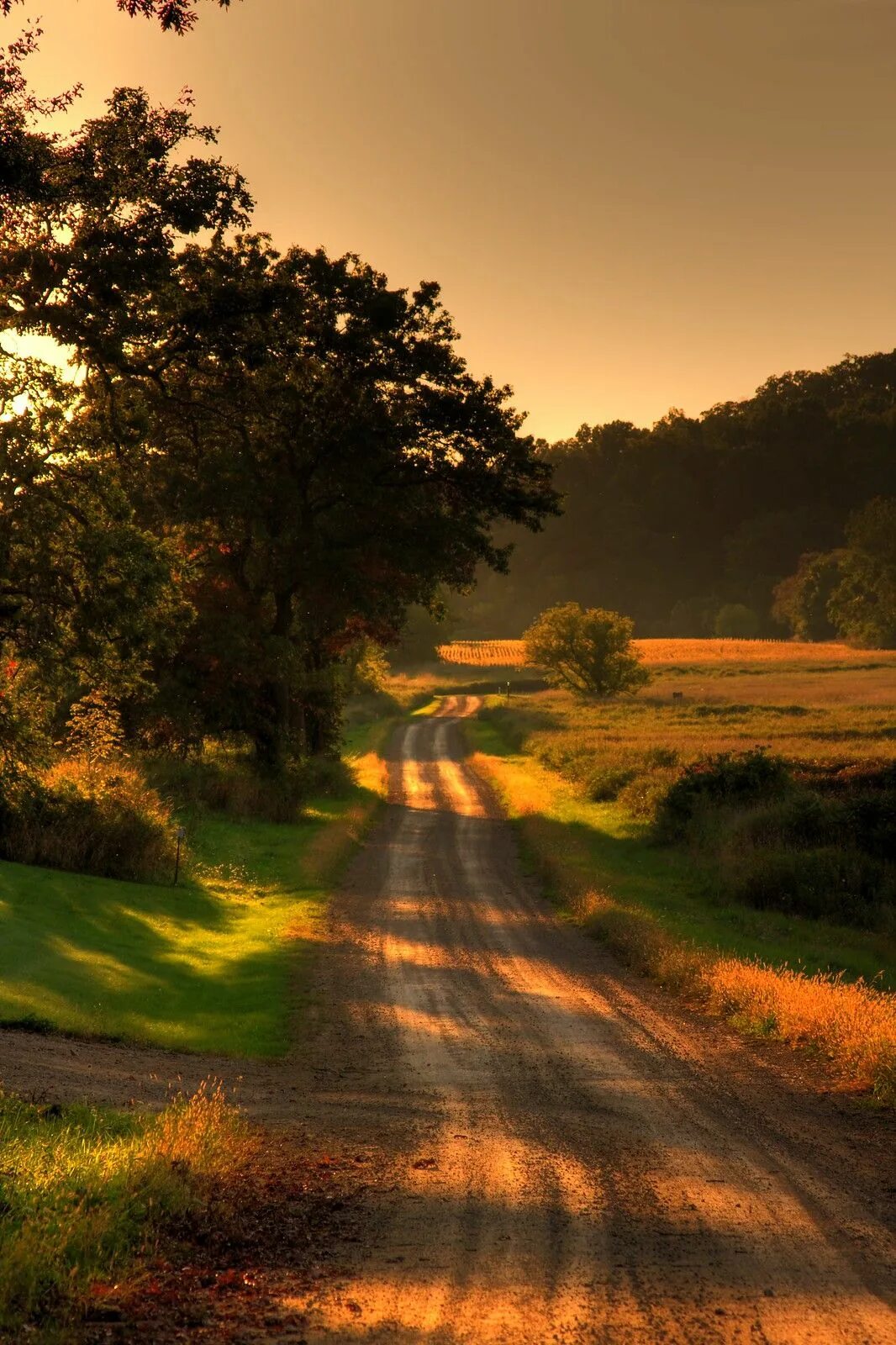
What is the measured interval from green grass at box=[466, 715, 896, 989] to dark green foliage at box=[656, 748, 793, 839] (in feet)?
3.39

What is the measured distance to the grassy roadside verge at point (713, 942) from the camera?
15.1m

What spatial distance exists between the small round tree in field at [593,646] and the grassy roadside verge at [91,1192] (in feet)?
234

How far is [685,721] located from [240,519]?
3215 centimetres

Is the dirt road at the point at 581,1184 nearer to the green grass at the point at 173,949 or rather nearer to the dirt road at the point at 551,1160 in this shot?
the dirt road at the point at 551,1160

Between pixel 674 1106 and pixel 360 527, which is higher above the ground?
pixel 360 527

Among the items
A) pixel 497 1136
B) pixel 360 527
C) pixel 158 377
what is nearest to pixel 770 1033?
pixel 497 1136

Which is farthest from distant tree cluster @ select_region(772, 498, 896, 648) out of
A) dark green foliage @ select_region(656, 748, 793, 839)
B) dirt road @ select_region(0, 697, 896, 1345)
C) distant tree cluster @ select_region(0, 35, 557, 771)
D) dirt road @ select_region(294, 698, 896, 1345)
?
dirt road @ select_region(294, 698, 896, 1345)

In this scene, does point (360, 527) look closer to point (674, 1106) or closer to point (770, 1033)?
Answer: point (770, 1033)

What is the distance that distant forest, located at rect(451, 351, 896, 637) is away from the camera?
158 meters

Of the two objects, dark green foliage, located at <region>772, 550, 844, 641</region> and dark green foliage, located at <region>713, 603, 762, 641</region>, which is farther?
dark green foliage, located at <region>713, 603, 762, 641</region>

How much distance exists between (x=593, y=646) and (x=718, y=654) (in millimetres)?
34869

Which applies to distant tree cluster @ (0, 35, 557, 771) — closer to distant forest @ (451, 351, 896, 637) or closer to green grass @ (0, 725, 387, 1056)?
green grass @ (0, 725, 387, 1056)

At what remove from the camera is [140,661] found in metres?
23.2

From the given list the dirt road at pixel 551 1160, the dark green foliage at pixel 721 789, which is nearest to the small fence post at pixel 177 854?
the dirt road at pixel 551 1160
